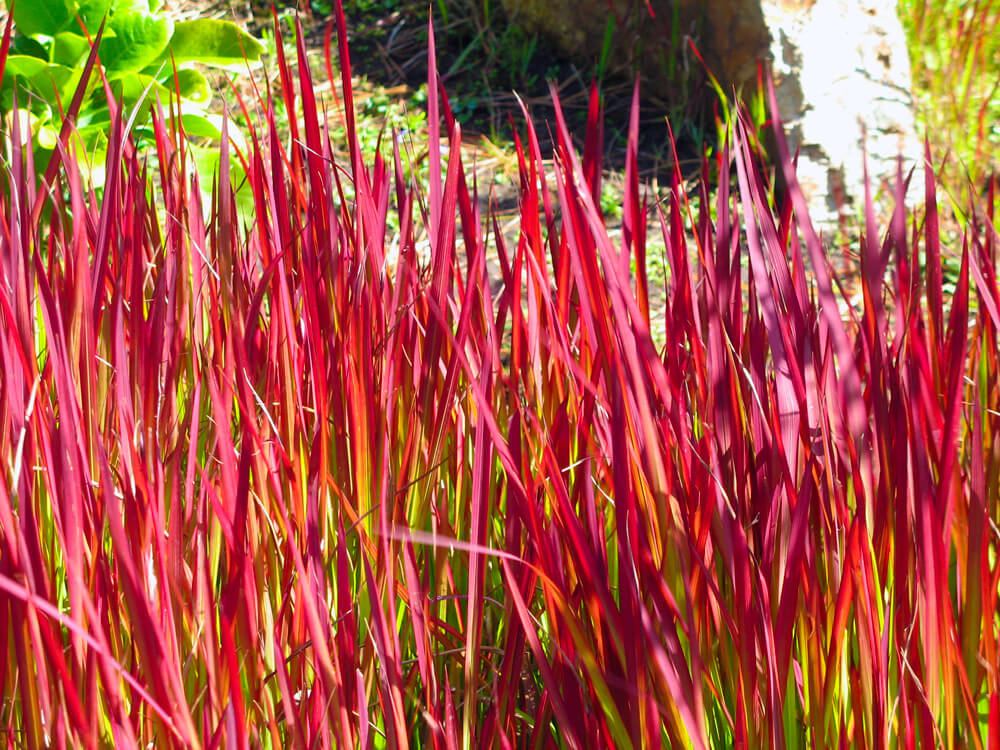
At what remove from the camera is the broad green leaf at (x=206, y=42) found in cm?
182

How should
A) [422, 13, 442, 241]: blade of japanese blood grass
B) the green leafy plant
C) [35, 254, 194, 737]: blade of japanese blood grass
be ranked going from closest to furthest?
[35, 254, 194, 737]: blade of japanese blood grass → [422, 13, 442, 241]: blade of japanese blood grass → the green leafy plant

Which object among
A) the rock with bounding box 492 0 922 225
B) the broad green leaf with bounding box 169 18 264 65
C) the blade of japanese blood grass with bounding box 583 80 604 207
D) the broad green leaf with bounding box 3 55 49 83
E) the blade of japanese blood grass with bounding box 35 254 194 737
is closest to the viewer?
the blade of japanese blood grass with bounding box 35 254 194 737

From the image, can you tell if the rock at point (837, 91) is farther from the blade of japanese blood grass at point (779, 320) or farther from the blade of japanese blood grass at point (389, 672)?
the blade of japanese blood grass at point (389, 672)

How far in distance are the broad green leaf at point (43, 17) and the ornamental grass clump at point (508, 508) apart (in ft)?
4.27

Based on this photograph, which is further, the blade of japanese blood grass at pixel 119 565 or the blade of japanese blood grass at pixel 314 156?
the blade of japanese blood grass at pixel 314 156

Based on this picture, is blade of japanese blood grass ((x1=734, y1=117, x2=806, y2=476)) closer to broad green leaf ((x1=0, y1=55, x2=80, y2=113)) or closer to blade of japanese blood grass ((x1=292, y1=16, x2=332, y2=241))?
blade of japanese blood grass ((x1=292, y1=16, x2=332, y2=241))

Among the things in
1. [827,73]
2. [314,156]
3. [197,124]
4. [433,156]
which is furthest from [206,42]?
[827,73]

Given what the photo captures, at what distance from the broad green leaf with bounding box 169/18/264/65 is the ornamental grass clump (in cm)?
123

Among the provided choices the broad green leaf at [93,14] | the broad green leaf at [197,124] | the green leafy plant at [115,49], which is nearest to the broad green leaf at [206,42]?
the green leafy plant at [115,49]

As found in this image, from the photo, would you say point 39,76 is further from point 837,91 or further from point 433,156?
point 837,91

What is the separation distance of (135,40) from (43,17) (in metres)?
0.20

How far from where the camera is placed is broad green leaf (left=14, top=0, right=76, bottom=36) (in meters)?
1.76

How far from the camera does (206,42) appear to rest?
1.84 metres

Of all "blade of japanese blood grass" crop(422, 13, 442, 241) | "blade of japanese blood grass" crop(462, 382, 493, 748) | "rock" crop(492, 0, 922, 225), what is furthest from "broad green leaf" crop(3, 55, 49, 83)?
"rock" crop(492, 0, 922, 225)
